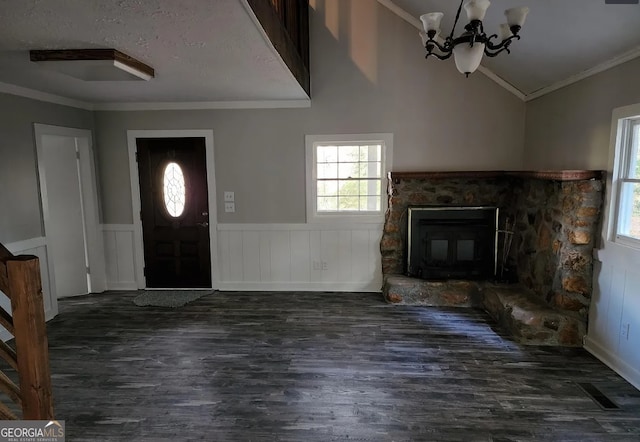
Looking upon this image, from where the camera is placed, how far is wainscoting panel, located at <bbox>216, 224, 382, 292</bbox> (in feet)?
16.0

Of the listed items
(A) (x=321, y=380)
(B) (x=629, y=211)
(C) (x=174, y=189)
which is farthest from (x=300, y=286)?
(B) (x=629, y=211)

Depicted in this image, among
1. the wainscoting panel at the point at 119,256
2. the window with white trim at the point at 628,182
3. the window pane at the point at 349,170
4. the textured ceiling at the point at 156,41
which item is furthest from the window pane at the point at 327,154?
the window with white trim at the point at 628,182

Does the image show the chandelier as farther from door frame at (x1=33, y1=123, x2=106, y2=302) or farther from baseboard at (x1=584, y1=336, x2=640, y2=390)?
door frame at (x1=33, y1=123, x2=106, y2=302)

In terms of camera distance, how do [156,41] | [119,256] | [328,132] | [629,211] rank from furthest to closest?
1. [119,256]
2. [328,132]
3. [629,211]
4. [156,41]

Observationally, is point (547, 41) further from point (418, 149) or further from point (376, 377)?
point (376, 377)

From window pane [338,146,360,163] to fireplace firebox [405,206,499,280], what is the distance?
957 millimetres

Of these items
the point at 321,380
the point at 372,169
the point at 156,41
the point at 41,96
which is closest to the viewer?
the point at 156,41

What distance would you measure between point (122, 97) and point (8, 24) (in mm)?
2430

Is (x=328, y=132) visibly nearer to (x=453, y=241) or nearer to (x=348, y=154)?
(x=348, y=154)

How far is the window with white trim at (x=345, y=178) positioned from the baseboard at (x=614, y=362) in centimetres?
245

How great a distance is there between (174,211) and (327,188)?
79.0 inches

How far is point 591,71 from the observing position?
10.6 ft

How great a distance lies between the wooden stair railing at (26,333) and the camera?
149 cm

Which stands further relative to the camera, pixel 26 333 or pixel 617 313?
pixel 617 313
